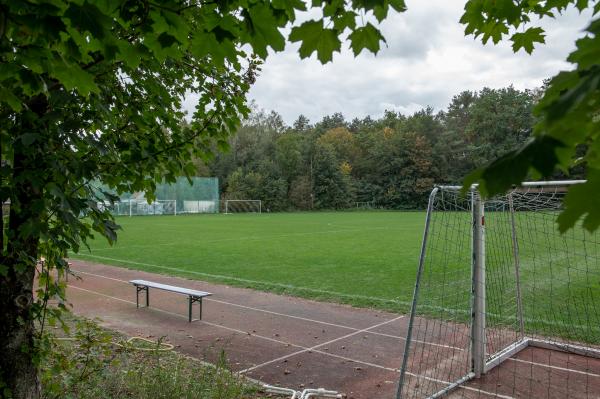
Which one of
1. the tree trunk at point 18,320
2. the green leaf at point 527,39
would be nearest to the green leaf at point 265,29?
the tree trunk at point 18,320

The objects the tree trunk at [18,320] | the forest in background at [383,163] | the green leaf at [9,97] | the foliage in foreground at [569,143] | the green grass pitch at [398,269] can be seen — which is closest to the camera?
the foliage in foreground at [569,143]

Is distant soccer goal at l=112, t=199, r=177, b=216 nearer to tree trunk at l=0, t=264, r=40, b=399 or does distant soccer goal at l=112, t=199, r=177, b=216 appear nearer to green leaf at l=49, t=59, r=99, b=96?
tree trunk at l=0, t=264, r=40, b=399

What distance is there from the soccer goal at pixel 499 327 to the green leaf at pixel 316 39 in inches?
55.7

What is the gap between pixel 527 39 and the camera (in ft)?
13.8

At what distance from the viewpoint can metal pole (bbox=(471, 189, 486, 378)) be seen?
233 inches

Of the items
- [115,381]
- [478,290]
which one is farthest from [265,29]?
[478,290]

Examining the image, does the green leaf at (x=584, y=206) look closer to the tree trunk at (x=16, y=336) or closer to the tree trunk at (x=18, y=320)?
the tree trunk at (x=18, y=320)

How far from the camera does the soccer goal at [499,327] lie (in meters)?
5.57

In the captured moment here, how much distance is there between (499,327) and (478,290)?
8.57 feet

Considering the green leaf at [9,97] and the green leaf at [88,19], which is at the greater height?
the green leaf at [88,19]

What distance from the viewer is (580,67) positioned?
3.75 ft

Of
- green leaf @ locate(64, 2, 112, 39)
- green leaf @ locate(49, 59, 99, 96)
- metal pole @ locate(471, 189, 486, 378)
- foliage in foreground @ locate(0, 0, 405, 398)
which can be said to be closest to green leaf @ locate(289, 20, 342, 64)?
foliage in foreground @ locate(0, 0, 405, 398)

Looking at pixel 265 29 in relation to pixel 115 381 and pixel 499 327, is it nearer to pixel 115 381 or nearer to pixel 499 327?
pixel 115 381

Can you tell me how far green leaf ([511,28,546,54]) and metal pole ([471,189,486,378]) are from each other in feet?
6.86
